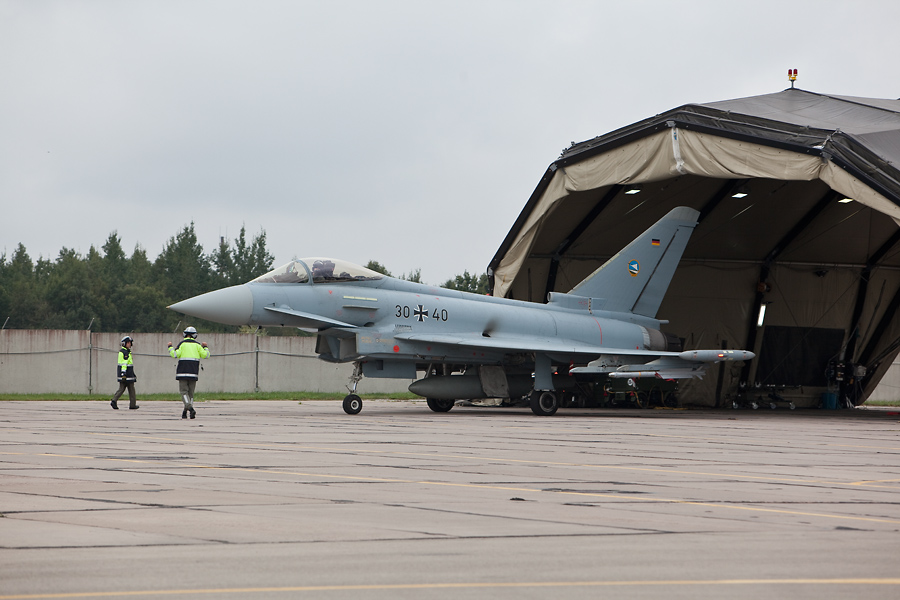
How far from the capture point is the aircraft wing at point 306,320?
16844 mm

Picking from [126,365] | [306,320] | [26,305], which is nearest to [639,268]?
[306,320]

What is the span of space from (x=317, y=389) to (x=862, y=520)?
26.2 meters

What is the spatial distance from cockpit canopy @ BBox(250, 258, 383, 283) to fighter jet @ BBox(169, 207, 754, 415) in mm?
→ 23

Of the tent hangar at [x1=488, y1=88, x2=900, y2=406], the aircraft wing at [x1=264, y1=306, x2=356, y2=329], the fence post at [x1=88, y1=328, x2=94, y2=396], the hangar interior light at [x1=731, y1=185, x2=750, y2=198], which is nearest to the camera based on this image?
the aircraft wing at [x1=264, y1=306, x2=356, y2=329]

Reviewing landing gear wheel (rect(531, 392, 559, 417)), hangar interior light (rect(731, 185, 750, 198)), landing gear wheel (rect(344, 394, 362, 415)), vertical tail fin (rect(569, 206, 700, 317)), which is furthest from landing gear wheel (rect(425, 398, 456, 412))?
hangar interior light (rect(731, 185, 750, 198))

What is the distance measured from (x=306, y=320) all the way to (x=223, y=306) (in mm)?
1463

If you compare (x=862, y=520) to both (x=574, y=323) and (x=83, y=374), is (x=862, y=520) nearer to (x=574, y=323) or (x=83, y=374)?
(x=574, y=323)

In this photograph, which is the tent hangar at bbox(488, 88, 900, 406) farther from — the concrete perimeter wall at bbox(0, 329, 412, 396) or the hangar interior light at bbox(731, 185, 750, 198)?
the concrete perimeter wall at bbox(0, 329, 412, 396)

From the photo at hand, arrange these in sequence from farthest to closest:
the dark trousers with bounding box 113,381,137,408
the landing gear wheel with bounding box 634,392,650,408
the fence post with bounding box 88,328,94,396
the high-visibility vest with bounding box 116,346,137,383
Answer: the fence post with bounding box 88,328,94,396 < the landing gear wheel with bounding box 634,392,650,408 < the high-visibility vest with bounding box 116,346,137,383 < the dark trousers with bounding box 113,381,137,408

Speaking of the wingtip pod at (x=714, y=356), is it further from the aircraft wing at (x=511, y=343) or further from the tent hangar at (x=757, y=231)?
the tent hangar at (x=757, y=231)

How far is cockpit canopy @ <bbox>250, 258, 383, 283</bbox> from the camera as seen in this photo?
17281mm

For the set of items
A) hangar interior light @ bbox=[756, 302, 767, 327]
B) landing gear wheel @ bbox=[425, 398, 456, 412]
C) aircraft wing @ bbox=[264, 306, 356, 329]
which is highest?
hangar interior light @ bbox=[756, 302, 767, 327]

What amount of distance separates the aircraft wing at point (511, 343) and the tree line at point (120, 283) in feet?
146

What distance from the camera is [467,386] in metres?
18.5
